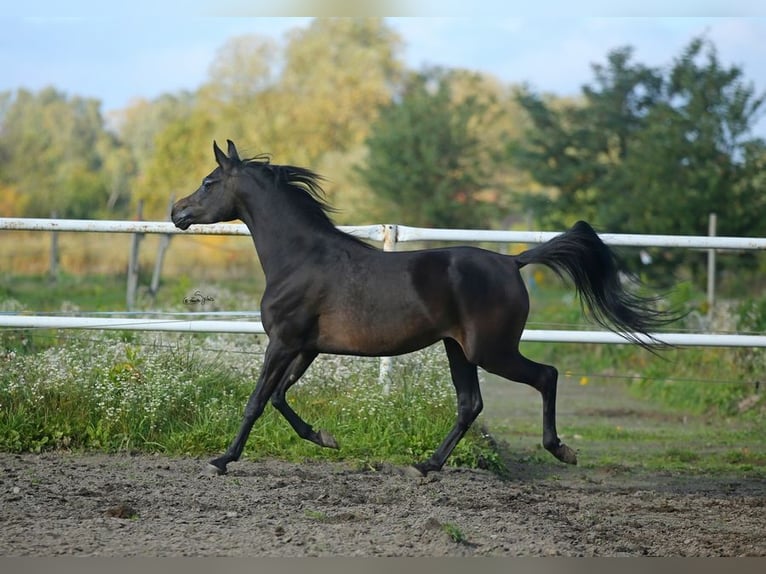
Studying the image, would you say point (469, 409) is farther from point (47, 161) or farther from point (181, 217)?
point (47, 161)

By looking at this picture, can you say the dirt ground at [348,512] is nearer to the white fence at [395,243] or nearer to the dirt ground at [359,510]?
the dirt ground at [359,510]

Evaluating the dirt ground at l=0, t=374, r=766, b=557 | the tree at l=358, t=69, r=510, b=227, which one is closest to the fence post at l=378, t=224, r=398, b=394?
the dirt ground at l=0, t=374, r=766, b=557

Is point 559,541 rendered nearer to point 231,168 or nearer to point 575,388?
point 231,168

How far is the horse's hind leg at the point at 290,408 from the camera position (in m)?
6.55

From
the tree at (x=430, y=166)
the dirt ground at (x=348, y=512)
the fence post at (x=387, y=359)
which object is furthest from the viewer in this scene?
the tree at (x=430, y=166)

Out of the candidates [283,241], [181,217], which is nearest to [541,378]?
[283,241]

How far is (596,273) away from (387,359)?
187cm

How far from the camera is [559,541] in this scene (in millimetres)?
5219

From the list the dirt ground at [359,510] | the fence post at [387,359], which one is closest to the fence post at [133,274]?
the fence post at [387,359]

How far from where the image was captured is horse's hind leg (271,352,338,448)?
655 cm

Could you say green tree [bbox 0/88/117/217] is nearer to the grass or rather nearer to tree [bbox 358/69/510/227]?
tree [bbox 358/69/510/227]

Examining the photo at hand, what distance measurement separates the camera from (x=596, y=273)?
6621mm

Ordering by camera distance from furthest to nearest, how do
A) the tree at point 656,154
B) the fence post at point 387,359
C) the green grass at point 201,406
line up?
the tree at point 656,154 < the fence post at point 387,359 < the green grass at point 201,406

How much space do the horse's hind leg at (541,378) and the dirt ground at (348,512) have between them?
1.06 feet
